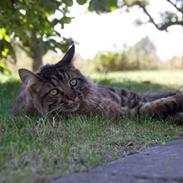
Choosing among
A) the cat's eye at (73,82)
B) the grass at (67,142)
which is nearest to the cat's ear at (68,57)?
the cat's eye at (73,82)

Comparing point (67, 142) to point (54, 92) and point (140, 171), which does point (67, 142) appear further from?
point (54, 92)

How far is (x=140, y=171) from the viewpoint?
9.04 feet

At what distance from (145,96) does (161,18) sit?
3150 mm

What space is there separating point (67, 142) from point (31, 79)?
48.5 inches

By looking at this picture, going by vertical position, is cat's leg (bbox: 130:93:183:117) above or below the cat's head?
below

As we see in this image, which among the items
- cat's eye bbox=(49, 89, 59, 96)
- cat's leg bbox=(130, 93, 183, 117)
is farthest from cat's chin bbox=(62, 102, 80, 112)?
cat's leg bbox=(130, 93, 183, 117)

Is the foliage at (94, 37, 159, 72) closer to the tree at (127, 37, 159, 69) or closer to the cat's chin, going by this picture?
the tree at (127, 37, 159, 69)

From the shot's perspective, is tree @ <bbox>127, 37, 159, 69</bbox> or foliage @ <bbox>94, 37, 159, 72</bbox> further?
tree @ <bbox>127, 37, 159, 69</bbox>

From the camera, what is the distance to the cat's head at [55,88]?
4477mm

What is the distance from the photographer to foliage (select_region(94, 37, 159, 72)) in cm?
1727

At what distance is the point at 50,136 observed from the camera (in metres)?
3.54

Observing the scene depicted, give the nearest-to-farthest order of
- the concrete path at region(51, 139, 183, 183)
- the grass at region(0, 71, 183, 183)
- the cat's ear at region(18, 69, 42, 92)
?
the concrete path at region(51, 139, 183, 183), the grass at region(0, 71, 183, 183), the cat's ear at region(18, 69, 42, 92)

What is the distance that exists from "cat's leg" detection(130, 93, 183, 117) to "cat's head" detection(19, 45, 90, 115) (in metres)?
0.57

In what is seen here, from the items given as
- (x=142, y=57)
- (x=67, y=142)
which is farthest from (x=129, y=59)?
(x=67, y=142)
